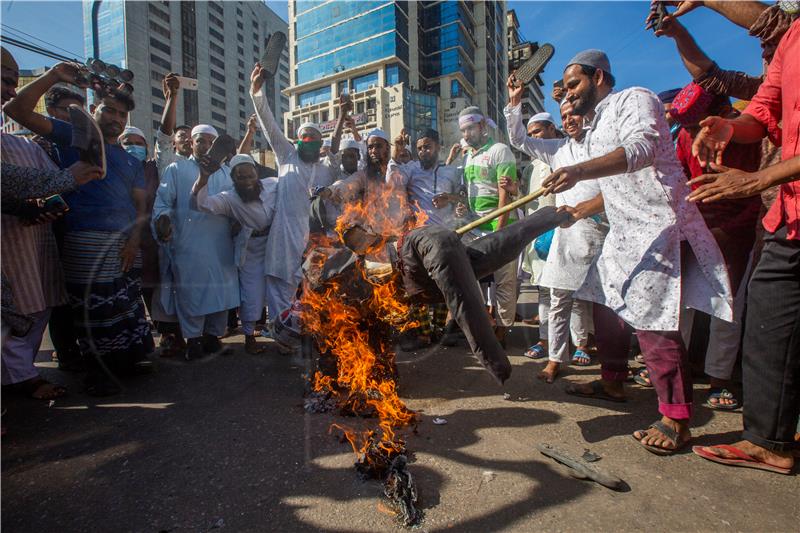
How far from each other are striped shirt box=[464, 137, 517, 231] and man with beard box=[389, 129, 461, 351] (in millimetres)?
395

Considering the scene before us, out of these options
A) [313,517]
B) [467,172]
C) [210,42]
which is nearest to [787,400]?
[313,517]

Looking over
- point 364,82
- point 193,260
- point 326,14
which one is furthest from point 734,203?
point 326,14

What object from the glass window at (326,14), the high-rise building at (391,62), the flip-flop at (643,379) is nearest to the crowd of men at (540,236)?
the flip-flop at (643,379)

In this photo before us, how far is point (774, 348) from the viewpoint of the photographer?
212cm

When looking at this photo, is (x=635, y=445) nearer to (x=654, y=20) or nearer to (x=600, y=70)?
(x=600, y=70)

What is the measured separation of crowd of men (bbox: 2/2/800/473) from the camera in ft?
7.27

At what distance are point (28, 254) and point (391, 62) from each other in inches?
1789

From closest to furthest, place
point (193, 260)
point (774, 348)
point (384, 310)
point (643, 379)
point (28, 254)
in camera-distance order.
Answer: point (774, 348) < point (384, 310) < point (28, 254) < point (643, 379) < point (193, 260)

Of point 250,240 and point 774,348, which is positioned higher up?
point 250,240

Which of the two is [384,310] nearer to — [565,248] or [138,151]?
[565,248]

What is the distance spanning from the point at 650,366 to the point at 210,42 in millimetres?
69630

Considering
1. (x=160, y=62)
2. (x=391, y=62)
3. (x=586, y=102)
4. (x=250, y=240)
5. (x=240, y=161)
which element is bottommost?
(x=250, y=240)

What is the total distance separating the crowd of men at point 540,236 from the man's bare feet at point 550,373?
0.01 m

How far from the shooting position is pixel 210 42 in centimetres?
5606
